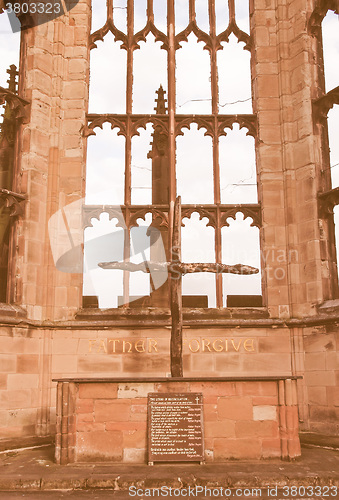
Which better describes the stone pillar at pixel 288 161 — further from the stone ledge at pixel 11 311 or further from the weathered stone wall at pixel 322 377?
the stone ledge at pixel 11 311

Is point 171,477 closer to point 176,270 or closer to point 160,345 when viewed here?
point 176,270

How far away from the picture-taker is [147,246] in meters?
11.0

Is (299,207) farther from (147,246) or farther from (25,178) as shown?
(25,178)

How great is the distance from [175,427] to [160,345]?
116 inches

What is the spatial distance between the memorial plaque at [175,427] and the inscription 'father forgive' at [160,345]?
273 cm

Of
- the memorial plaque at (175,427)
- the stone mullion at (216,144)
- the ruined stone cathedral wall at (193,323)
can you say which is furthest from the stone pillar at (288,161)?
the memorial plaque at (175,427)

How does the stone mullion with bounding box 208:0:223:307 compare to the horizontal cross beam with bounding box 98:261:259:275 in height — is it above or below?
above

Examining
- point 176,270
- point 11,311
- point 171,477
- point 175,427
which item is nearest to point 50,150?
point 11,311

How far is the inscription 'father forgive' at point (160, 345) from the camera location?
9.91 m

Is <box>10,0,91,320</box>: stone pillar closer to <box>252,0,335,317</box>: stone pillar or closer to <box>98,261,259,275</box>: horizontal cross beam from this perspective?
<box>98,261,259,275</box>: horizontal cross beam

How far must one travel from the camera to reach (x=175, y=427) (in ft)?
23.0

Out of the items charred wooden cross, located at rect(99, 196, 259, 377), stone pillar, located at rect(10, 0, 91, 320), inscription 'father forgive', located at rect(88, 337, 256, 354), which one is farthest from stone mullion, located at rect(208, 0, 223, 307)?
stone pillar, located at rect(10, 0, 91, 320)

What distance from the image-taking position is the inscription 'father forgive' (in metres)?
9.91

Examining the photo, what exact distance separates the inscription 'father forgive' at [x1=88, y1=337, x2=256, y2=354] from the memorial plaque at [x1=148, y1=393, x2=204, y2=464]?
8.97ft
